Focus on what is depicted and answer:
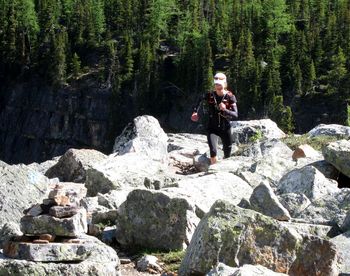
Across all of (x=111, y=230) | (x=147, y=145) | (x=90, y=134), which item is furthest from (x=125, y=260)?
(x=90, y=134)

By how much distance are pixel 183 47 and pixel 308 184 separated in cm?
10786

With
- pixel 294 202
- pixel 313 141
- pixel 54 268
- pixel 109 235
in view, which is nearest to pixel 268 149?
pixel 313 141

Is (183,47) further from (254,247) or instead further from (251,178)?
(254,247)

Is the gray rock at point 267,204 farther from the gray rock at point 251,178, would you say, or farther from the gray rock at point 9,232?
the gray rock at point 251,178

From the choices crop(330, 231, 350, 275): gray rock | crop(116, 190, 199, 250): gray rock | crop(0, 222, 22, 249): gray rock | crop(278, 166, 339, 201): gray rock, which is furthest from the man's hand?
crop(330, 231, 350, 275): gray rock

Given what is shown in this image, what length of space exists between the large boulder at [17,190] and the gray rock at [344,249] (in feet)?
14.5

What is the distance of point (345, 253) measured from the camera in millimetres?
7016

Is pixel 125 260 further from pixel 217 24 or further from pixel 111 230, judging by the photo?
pixel 217 24

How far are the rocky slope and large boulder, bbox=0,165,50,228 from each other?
0.03 m

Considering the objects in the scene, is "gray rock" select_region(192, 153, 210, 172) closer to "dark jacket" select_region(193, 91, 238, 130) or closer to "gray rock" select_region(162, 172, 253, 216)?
"dark jacket" select_region(193, 91, 238, 130)

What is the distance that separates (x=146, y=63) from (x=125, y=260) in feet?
347

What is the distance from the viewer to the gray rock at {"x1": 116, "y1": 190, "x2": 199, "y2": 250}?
827 cm

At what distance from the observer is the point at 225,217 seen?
6.88 metres

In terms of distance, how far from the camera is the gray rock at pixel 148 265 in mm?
7703
